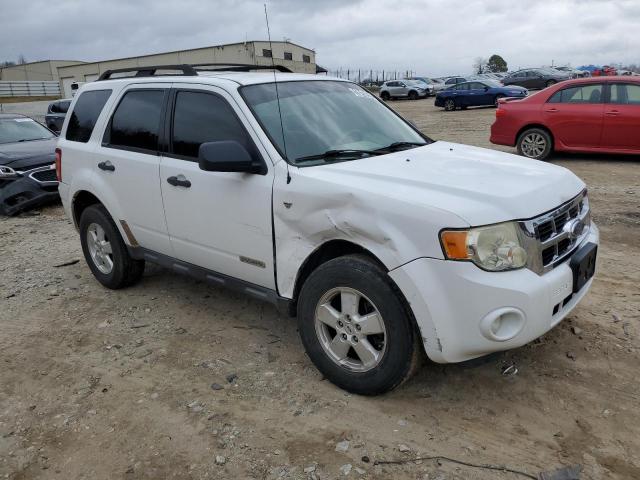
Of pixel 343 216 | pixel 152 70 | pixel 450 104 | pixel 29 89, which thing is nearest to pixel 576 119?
pixel 152 70

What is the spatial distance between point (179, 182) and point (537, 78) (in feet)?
111

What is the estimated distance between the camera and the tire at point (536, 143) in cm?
1041

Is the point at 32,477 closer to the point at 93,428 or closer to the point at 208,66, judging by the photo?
the point at 93,428

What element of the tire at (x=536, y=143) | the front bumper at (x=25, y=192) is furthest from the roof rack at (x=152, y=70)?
the tire at (x=536, y=143)

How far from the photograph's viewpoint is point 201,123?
3.93 m

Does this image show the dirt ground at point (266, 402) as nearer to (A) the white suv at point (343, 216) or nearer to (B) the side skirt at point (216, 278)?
(A) the white suv at point (343, 216)

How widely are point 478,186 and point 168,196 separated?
7.51 ft

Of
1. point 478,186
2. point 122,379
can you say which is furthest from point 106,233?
point 478,186

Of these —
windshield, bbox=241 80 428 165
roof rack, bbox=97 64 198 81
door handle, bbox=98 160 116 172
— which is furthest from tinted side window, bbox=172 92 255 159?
door handle, bbox=98 160 116 172

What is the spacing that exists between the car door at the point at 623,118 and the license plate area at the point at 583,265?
294 inches

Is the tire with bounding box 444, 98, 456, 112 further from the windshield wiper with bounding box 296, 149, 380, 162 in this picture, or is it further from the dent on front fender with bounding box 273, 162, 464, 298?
the dent on front fender with bounding box 273, 162, 464, 298

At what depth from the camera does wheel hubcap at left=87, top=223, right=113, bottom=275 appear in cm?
502

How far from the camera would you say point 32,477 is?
280cm

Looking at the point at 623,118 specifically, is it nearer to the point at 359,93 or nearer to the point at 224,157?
the point at 359,93
